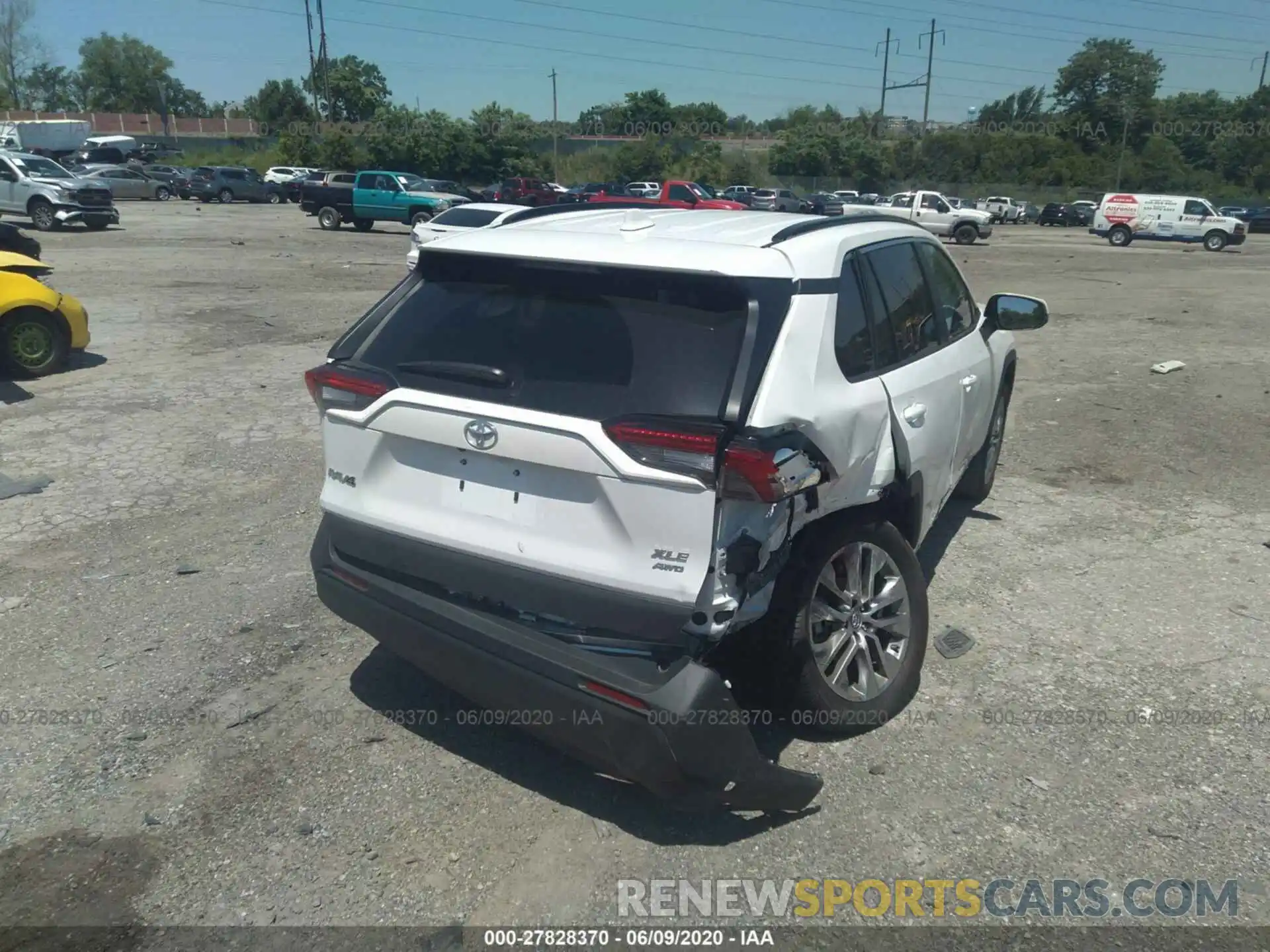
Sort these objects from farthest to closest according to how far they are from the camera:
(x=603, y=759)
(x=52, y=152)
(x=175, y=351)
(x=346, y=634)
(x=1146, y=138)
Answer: (x=1146, y=138) < (x=52, y=152) < (x=175, y=351) < (x=346, y=634) < (x=603, y=759)

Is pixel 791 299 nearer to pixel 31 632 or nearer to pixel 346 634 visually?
pixel 346 634

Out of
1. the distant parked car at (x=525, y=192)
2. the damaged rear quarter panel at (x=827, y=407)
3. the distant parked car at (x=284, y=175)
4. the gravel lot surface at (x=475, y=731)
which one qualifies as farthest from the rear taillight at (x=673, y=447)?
the distant parked car at (x=284, y=175)

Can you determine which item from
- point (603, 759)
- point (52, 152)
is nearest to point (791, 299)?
point (603, 759)

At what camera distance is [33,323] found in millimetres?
8930

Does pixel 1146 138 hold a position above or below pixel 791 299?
above

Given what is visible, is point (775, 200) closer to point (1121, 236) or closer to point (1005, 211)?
point (1121, 236)

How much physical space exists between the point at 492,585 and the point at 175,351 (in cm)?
916

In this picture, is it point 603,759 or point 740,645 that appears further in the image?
point 740,645

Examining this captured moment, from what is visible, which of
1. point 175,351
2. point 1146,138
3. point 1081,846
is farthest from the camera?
point 1146,138

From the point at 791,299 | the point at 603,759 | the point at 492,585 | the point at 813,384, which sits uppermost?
the point at 791,299

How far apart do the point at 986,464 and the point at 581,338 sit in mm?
3972

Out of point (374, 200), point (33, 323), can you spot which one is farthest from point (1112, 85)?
point (33, 323)

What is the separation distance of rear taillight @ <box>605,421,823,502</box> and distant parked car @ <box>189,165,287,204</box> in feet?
172

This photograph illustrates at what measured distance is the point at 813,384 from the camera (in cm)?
299
